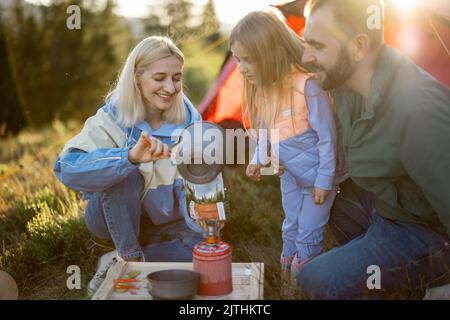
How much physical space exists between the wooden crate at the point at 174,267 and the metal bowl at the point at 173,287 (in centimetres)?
7

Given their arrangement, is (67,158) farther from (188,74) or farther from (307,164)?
(188,74)

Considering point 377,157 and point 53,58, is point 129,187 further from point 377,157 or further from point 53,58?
point 53,58

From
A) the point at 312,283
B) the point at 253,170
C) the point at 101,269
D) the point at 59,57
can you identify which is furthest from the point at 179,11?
the point at 312,283

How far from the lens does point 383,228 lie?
2008 mm

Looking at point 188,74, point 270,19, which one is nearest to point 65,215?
Answer: point 270,19

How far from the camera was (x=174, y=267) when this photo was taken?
2006 mm

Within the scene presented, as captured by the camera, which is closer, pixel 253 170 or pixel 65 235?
pixel 253 170

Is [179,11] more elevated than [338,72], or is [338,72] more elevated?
[338,72]

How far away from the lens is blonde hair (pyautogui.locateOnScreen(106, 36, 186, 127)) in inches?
88.2

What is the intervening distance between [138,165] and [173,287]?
1.84 feet

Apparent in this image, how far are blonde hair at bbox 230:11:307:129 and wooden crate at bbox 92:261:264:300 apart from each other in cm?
60

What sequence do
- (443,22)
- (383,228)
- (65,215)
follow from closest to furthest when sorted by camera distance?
(383,228)
(443,22)
(65,215)

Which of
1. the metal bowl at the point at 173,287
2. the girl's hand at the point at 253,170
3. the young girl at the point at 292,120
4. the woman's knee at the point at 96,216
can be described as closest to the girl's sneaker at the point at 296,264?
the young girl at the point at 292,120

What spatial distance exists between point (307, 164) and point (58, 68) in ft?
21.1
